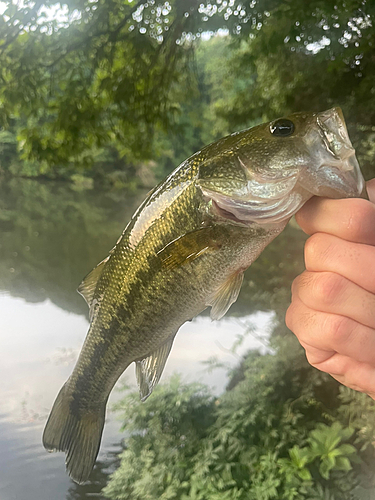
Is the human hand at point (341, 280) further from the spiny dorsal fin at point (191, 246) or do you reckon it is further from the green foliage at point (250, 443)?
A: the green foliage at point (250, 443)

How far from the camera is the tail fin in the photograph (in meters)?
0.67

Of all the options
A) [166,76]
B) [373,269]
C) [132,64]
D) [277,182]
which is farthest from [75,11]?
[373,269]

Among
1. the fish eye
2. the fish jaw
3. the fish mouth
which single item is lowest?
the fish mouth

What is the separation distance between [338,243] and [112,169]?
199 centimetres

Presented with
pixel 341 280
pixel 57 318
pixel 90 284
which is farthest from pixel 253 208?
pixel 57 318

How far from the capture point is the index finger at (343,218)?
45 centimetres

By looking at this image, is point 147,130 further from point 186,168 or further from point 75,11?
point 186,168

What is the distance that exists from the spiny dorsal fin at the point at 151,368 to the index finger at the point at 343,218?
1.09 feet

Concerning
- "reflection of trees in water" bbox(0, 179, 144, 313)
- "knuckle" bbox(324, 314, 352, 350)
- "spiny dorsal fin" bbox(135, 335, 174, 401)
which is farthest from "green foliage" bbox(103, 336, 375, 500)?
"knuckle" bbox(324, 314, 352, 350)

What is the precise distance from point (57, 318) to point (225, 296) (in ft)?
5.67

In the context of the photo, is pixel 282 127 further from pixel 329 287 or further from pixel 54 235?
pixel 54 235

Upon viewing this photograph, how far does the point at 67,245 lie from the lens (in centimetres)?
280

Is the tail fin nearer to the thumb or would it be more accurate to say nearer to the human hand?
the human hand

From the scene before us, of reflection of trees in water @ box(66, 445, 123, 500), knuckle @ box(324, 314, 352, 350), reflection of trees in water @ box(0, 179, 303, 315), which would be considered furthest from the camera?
reflection of trees in water @ box(0, 179, 303, 315)
